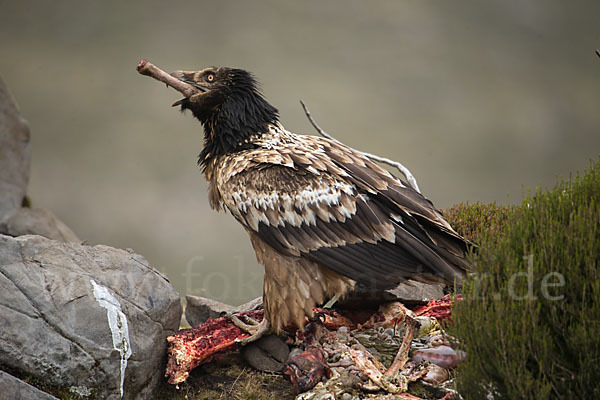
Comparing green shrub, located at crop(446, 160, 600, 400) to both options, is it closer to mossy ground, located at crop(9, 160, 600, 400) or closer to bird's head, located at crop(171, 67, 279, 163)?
mossy ground, located at crop(9, 160, 600, 400)

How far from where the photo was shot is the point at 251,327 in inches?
190

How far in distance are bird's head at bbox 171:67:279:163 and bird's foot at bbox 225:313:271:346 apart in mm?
1465

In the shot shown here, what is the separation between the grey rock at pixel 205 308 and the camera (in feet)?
18.9

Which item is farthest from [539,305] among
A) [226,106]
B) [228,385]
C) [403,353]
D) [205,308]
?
[205,308]

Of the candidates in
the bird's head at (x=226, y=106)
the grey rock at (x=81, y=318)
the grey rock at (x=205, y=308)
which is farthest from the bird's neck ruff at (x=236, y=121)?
the grey rock at (x=205, y=308)

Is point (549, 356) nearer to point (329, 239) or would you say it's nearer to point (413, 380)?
point (413, 380)

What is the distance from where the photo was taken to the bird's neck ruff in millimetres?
4898

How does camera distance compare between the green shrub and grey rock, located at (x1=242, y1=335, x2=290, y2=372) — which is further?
grey rock, located at (x1=242, y1=335, x2=290, y2=372)

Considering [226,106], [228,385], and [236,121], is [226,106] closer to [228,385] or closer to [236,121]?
[236,121]

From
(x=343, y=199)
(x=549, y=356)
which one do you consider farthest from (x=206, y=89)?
(x=549, y=356)

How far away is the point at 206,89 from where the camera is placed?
5.06 m

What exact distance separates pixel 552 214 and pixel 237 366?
112 inches

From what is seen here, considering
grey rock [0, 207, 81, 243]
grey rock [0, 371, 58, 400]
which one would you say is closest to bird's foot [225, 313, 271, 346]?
grey rock [0, 371, 58, 400]

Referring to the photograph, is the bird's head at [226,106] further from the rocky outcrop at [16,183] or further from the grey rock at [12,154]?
the grey rock at [12,154]
